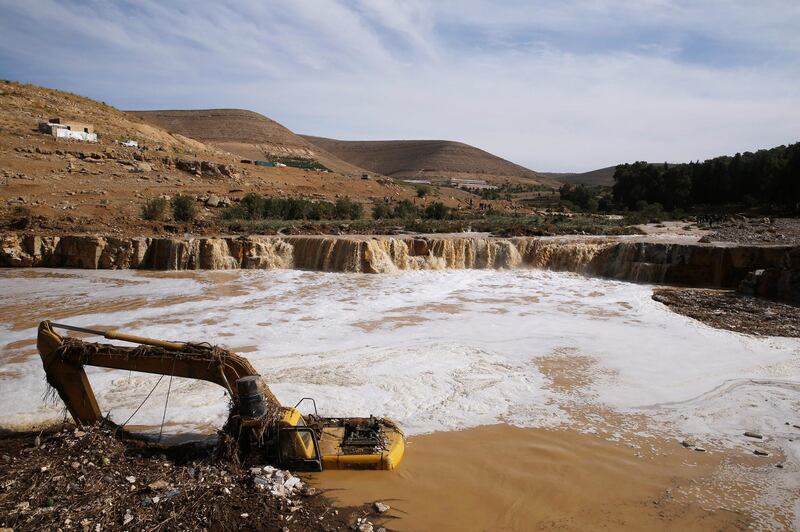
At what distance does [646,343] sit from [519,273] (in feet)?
30.8

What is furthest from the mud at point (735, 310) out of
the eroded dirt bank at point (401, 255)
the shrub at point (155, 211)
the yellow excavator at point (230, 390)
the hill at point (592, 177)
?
the hill at point (592, 177)

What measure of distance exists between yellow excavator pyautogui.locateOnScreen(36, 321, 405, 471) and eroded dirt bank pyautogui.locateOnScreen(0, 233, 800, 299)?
15289 mm

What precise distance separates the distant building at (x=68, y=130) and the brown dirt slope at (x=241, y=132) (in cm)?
2955

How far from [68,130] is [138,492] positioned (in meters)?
41.1

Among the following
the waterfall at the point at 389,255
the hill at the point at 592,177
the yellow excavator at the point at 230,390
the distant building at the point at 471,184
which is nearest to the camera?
the yellow excavator at the point at 230,390

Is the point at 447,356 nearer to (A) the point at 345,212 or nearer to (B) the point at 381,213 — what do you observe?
(A) the point at 345,212

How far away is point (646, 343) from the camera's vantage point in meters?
11.6

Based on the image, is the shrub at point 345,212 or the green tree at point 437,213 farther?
the green tree at point 437,213

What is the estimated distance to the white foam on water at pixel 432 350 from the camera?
7699 mm

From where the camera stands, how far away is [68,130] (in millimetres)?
37844

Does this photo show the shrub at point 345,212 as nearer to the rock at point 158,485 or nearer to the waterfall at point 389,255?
the waterfall at point 389,255

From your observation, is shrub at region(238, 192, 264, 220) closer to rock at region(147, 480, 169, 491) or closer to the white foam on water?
the white foam on water

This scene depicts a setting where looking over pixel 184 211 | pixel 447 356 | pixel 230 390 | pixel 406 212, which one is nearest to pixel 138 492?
pixel 230 390

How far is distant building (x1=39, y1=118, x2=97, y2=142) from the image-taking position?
→ 37219mm
